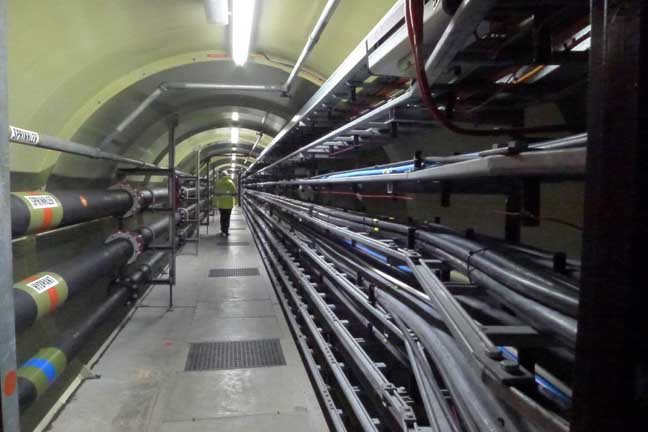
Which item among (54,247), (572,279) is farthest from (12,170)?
(572,279)

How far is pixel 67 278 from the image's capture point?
9.46 ft

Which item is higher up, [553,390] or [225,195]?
[225,195]

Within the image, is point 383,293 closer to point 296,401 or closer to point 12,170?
point 296,401

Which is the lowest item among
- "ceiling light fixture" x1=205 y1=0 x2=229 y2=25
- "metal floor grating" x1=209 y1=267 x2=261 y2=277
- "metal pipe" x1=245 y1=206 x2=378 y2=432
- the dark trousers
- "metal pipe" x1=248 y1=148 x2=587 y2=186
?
"metal floor grating" x1=209 y1=267 x2=261 y2=277

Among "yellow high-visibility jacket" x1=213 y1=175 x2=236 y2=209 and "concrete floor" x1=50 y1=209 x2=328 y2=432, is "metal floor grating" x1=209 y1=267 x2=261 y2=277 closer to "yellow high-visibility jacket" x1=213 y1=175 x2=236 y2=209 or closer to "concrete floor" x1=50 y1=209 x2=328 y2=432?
"concrete floor" x1=50 y1=209 x2=328 y2=432

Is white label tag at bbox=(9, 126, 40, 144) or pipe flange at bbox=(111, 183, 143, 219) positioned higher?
white label tag at bbox=(9, 126, 40, 144)

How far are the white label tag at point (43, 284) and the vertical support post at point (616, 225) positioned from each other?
2.62m

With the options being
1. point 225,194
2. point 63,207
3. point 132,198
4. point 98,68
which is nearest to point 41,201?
A: point 63,207

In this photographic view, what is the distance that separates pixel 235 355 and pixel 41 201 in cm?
203

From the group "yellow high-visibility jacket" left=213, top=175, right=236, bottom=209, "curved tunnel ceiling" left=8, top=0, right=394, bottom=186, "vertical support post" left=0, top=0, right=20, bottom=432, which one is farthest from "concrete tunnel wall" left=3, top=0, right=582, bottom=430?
"yellow high-visibility jacket" left=213, top=175, right=236, bottom=209

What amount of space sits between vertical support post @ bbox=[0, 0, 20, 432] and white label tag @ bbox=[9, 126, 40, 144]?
0.74 metres

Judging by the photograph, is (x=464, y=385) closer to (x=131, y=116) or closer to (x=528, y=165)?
(x=528, y=165)

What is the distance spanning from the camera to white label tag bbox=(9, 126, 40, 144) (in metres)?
1.96

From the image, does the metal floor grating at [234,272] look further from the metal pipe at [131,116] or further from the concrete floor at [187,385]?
the metal pipe at [131,116]
